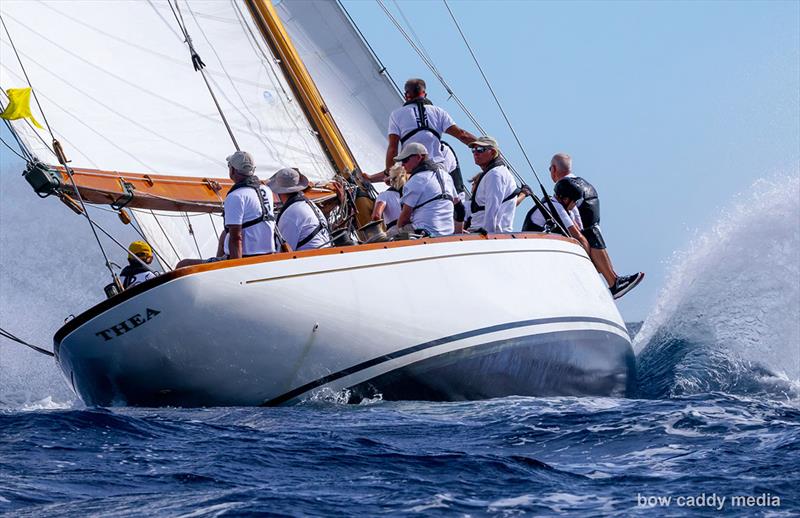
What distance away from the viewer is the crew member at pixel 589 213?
34.4ft

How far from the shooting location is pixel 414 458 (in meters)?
6.05

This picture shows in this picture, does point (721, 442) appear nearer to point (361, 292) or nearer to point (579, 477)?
point (579, 477)

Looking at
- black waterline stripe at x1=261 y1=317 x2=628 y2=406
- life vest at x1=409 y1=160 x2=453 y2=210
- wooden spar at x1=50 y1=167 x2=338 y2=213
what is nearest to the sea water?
black waterline stripe at x1=261 y1=317 x2=628 y2=406

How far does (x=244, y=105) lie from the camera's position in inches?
455

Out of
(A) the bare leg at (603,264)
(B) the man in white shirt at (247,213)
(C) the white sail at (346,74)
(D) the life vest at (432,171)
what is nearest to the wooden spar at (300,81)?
(C) the white sail at (346,74)

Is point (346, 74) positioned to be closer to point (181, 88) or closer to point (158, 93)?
point (181, 88)

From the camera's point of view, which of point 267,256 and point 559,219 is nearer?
point 267,256

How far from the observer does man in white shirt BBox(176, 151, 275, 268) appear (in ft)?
25.8

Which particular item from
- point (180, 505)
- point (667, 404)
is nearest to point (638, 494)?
point (180, 505)

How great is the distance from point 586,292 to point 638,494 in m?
4.65

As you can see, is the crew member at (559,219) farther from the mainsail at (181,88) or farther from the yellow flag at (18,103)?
the yellow flag at (18,103)

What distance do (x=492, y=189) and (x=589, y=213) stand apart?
1755mm

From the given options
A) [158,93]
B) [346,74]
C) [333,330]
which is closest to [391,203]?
[333,330]

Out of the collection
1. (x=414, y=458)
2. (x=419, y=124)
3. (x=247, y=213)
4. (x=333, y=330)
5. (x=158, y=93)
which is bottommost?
(x=414, y=458)
